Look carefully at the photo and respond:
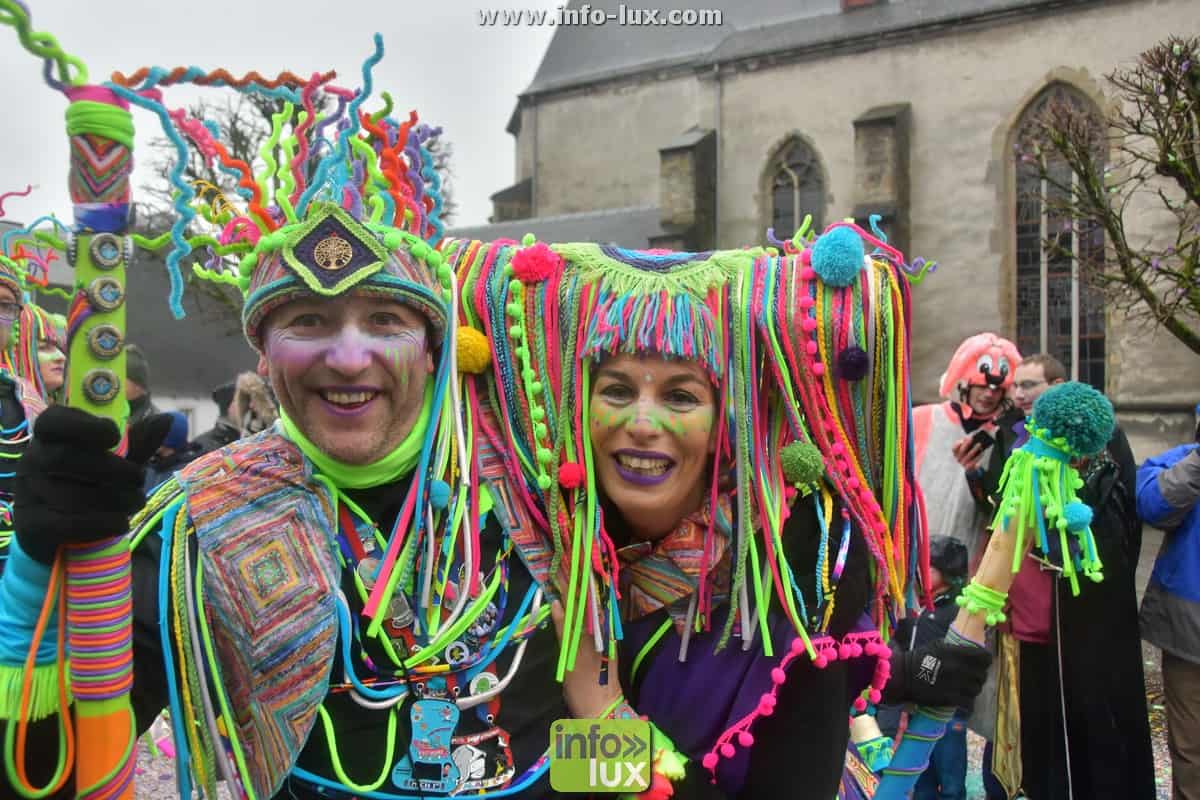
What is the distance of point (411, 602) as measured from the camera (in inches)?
69.7

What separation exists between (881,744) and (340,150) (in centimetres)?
192

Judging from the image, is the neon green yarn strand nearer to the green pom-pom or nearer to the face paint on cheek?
the face paint on cheek

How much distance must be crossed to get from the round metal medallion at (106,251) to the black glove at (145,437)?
10.2 inches

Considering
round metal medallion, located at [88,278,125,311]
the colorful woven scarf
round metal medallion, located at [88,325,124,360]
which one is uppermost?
round metal medallion, located at [88,278,125,311]

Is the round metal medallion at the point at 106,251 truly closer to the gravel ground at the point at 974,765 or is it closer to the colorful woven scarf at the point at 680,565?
the colorful woven scarf at the point at 680,565

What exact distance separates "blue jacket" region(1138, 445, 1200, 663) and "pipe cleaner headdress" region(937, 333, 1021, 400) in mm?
646

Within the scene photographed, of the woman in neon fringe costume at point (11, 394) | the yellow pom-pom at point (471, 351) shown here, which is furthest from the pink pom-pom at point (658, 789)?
the woman in neon fringe costume at point (11, 394)

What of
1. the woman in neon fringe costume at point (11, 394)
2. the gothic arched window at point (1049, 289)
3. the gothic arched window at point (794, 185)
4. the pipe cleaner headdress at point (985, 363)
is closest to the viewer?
the woman in neon fringe costume at point (11, 394)

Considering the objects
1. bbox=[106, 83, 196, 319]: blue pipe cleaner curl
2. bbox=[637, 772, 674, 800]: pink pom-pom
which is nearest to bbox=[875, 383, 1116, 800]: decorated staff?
bbox=[637, 772, 674, 800]: pink pom-pom

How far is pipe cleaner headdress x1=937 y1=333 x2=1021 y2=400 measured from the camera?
13.4 ft

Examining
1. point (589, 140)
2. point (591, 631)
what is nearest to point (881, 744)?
point (591, 631)

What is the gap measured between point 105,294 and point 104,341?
0.25 feet

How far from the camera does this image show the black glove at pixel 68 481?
4.46 ft

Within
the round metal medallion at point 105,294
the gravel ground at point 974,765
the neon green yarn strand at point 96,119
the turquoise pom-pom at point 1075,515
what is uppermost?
the neon green yarn strand at point 96,119
